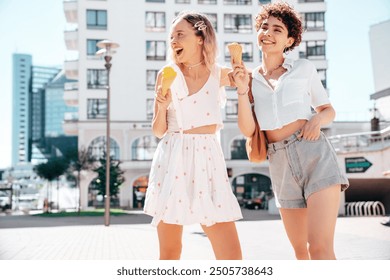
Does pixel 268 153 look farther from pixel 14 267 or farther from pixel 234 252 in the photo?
pixel 14 267

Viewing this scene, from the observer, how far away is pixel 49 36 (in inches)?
144

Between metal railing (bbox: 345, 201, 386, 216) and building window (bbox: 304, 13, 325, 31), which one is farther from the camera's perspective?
metal railing (bbox: 345, 201, 386, 216)

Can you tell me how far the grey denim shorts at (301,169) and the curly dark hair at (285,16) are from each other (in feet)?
1.44

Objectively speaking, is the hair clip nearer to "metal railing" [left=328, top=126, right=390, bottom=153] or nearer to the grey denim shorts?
the grey denim shorts

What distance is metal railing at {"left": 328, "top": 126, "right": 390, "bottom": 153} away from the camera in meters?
13.7

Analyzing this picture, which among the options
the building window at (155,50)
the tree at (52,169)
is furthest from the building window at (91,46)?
the tree at (52,169)

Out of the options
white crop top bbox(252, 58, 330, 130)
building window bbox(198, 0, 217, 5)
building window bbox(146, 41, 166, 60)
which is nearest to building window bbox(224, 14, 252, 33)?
building window bbox(198, 0, 217, 5)

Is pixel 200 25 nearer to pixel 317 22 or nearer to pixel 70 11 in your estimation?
pixel 317 22

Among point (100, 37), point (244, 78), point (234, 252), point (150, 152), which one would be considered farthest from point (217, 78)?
point (150, 152)

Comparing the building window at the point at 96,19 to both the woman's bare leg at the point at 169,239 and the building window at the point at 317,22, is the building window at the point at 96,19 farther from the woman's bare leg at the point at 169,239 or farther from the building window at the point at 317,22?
the woman's bare leg at the point at 169,239

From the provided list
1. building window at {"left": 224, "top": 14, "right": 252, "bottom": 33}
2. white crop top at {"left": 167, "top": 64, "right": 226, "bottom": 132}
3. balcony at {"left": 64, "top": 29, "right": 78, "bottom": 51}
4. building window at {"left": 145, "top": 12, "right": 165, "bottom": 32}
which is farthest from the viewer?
balcony at {"left": 64, "top": 29, "right": 78, "bottom": 51}

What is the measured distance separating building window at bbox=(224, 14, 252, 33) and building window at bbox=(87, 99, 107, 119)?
23.4ft

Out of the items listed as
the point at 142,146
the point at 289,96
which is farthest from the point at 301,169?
the point at 142,146

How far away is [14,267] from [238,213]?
1.23 meters
